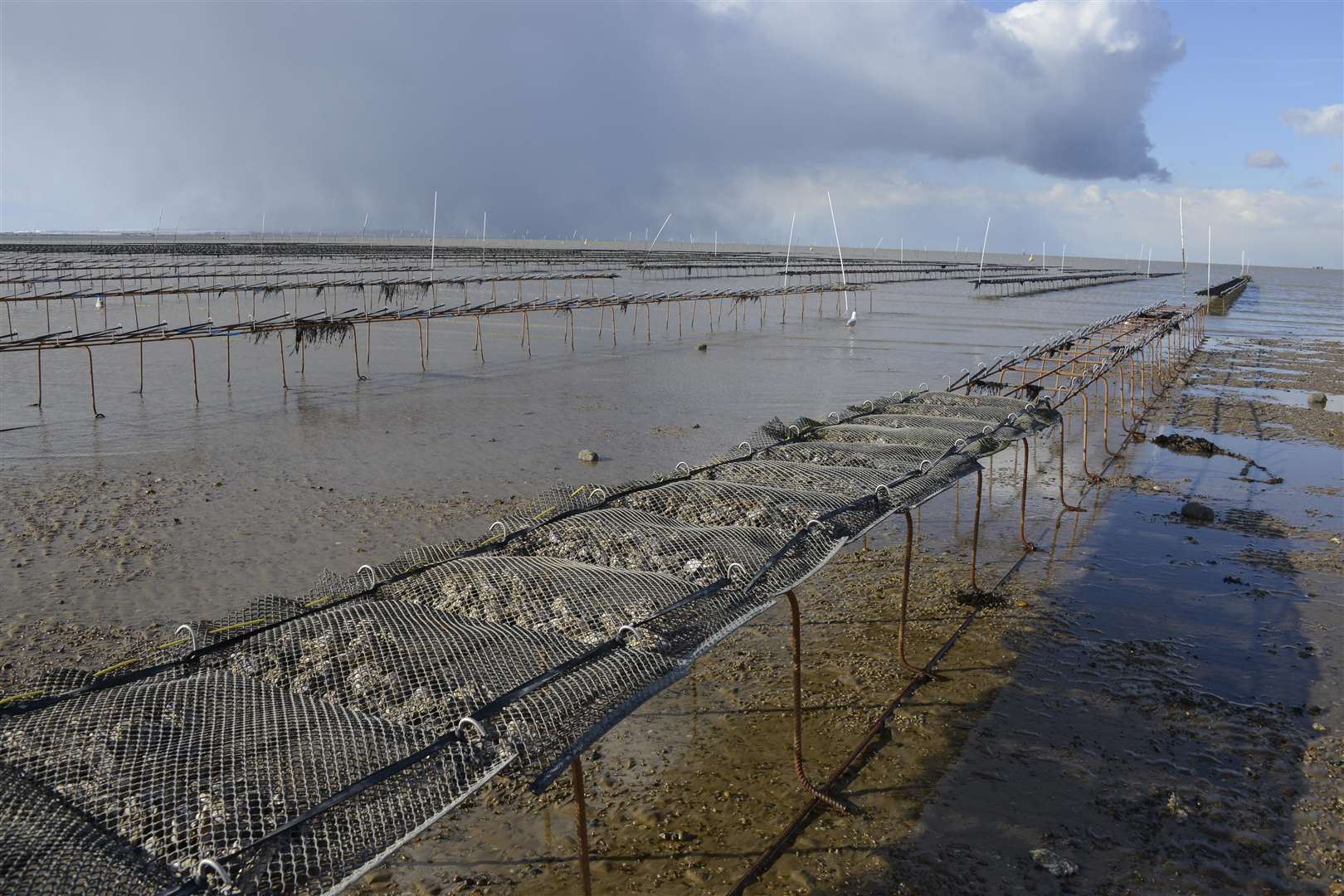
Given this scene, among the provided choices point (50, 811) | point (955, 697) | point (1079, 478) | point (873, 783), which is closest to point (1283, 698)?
point (955, 697)

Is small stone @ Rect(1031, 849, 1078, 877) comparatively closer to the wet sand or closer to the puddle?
the wet sand

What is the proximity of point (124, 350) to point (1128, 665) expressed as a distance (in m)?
26.8

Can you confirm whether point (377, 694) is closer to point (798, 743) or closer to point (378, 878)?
point (378, 878)

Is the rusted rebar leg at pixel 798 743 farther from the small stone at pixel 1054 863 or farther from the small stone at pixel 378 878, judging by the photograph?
the small stone at pixel 378 878

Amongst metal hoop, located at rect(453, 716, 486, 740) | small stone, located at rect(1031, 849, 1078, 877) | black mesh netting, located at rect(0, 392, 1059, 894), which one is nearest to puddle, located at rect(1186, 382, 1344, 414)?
black mesh netting, located at rect(0, 392, 1059, 894)

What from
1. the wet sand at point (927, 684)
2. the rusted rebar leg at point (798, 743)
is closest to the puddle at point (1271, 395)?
the wet sand at point (927, 684)

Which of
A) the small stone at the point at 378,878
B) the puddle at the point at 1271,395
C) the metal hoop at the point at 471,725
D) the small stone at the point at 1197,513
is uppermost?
the metal hoop at the point at 471,725

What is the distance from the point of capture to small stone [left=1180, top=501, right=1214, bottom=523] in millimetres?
12758

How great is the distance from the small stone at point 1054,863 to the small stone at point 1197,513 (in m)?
8.66

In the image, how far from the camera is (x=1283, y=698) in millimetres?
7824

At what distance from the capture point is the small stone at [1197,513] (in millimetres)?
12758

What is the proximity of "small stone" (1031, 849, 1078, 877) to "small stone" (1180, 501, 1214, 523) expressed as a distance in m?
8.66

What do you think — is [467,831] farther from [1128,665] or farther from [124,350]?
[124,350]

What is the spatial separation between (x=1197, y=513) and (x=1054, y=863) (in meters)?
8.84
